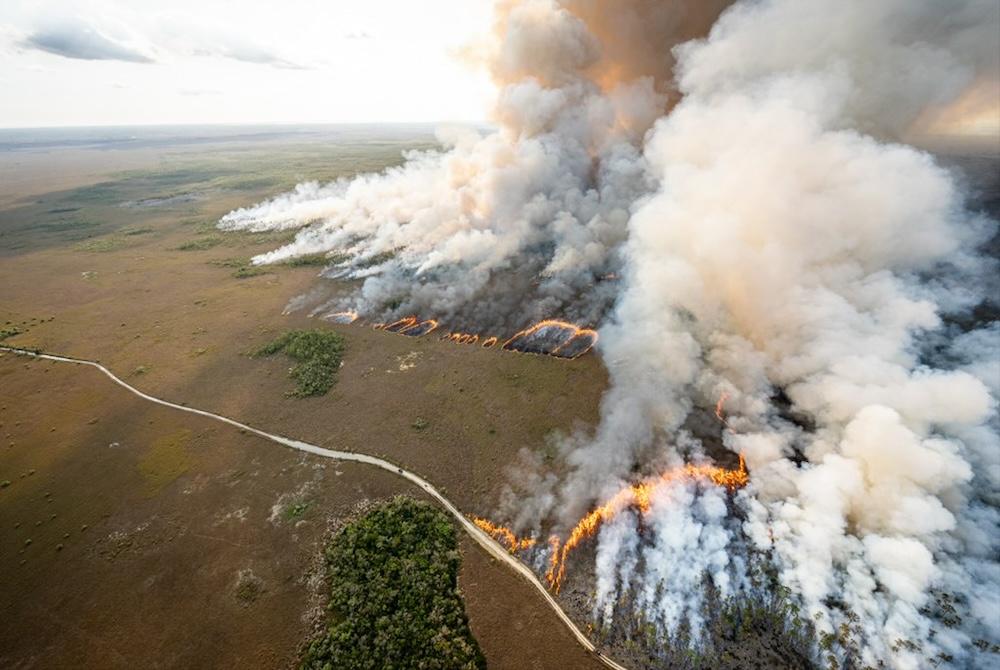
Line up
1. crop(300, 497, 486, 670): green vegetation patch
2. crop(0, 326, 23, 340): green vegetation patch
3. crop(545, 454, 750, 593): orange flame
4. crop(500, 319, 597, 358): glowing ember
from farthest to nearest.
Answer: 1. crop(0, 326, 23, 340): green vegetation patch
2. crop(500, 319, 597, 358): glowing ember
3. crop(545, 454, 750, 593): orange flame
4. crop(300, 497, 486, 670): green vegetation patch

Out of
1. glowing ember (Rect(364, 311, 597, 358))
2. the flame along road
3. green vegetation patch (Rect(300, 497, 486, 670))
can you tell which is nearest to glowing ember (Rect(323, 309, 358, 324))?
glowing ember (Rect(364, 311, 597, 358))

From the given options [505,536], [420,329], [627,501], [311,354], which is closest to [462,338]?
[420,329]

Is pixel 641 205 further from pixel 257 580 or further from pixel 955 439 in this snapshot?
pixel 257 580

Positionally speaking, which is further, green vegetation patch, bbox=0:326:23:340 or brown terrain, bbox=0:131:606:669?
green vegetation patch, bbox=0:326:23:340

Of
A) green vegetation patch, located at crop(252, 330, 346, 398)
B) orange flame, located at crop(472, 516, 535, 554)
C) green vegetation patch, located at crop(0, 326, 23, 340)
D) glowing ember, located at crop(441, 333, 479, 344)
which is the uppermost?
orange flame, located at crop(472, 516, 535, 554)

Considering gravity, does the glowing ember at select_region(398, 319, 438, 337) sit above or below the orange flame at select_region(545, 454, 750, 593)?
below

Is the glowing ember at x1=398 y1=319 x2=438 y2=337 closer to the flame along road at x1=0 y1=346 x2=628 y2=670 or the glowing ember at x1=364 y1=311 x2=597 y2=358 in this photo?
the glowing ember at x1=364 y1=311 x2=597 y2=358

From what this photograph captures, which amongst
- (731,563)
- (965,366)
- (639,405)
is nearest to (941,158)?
(965,366)

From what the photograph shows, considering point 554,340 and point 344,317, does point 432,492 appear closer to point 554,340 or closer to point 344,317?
point 554,340
